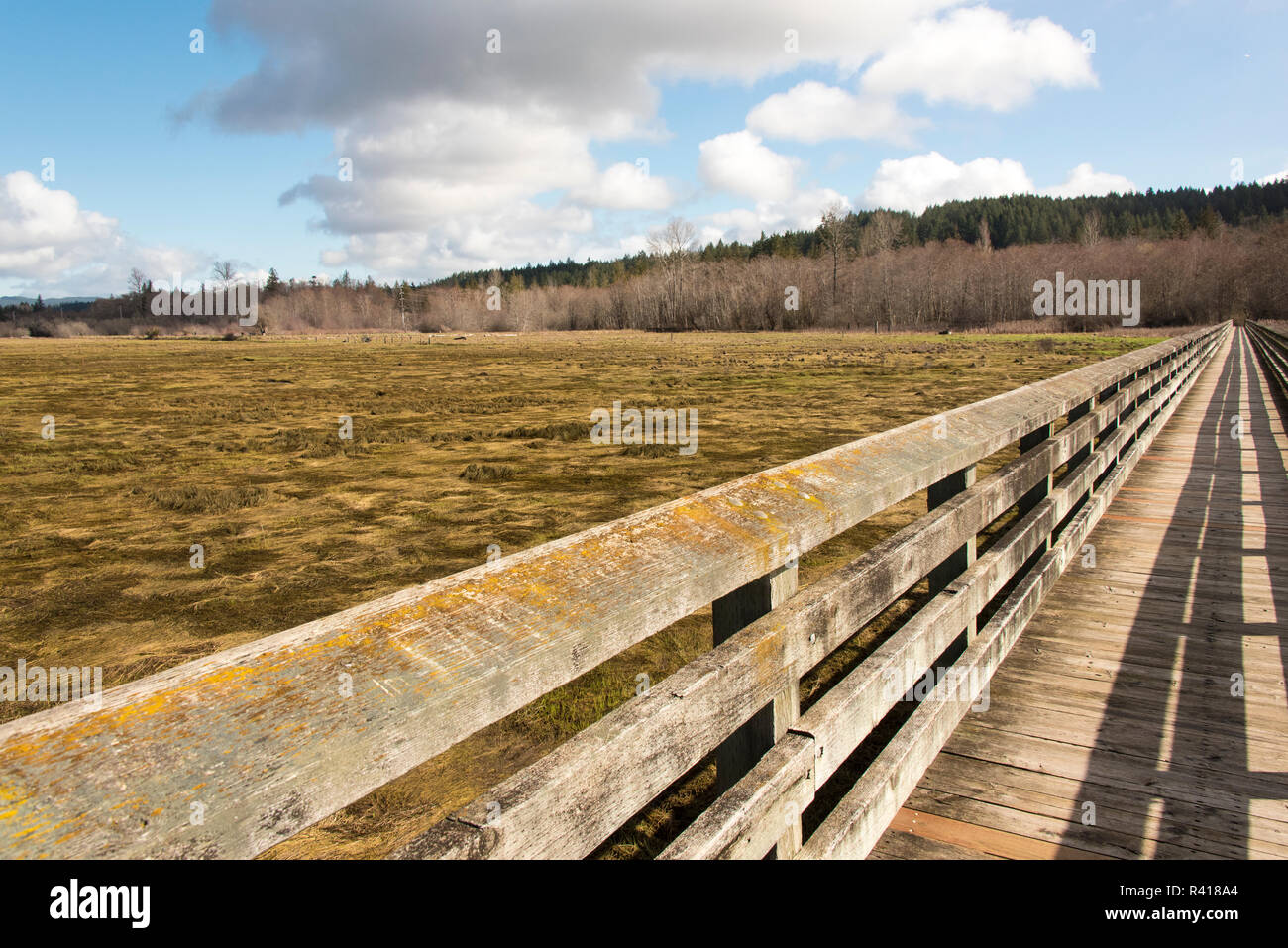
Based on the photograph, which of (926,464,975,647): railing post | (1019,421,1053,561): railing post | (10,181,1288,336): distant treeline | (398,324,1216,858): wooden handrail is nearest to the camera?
(398,324,1216,858): wooden handrail

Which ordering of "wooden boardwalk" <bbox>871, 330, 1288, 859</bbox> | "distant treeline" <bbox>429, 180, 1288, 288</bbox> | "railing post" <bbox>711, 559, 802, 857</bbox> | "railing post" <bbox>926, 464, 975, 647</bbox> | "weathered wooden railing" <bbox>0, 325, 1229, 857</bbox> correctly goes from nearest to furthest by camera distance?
"weathered wooden railing" <bbox>0, 325, 1229, 857</bbox>
"railing post" <bbox>711, 559, 802, 857</bbox>
"wooden boardwalk" <bbox>871, 330, 1288, 859</bbox>
"railing post" <bbox>926, 464, 975, 647</bbox>
"distant treeline" <bbox>429, 180, 1288, 288</bbox>

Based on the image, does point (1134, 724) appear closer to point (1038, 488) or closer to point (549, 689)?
point (1038, 488)

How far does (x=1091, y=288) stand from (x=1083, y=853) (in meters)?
109

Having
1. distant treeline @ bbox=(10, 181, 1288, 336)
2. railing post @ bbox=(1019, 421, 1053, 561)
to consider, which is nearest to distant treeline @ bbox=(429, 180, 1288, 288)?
distant treeline @ bbox=(10, 181, 1288, 336)

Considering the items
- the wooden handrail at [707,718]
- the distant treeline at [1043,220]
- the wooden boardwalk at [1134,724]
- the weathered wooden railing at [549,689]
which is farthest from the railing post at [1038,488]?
the distant treeline at [1043,220]

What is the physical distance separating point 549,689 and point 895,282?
106 m

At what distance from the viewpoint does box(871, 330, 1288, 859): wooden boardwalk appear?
104 inches

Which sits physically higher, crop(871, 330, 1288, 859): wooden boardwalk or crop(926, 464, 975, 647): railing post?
crop(926, 464, 975, 647): railing post

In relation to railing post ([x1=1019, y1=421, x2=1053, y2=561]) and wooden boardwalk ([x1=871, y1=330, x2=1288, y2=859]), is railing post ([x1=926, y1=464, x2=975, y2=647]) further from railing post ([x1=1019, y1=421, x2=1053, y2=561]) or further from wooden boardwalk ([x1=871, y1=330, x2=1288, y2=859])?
railing post ([x1=1019, y1=421, x2=1053, y2=561])

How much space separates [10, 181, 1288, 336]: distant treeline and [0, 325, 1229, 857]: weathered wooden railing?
301 ft

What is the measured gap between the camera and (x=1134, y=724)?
3334 mm

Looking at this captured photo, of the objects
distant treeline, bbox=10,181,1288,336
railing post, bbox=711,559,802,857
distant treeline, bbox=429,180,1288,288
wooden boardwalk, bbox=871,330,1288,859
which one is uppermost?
distant treeline, bbox=429,180,1288,288
